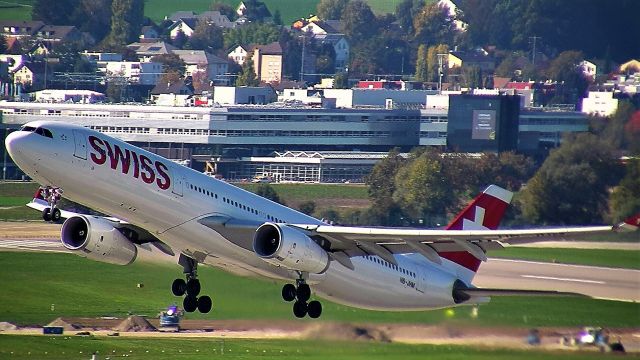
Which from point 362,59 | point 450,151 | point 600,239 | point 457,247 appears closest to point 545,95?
point 450,151

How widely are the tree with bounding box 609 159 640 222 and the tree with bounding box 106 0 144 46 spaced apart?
8504cm

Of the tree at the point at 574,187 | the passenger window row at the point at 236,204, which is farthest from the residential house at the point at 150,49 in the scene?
the passenger window row at the point at 236,204

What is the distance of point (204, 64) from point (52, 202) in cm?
10420

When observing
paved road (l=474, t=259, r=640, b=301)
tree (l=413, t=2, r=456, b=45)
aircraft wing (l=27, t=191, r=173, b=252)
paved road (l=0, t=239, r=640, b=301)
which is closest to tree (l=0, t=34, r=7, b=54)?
tree (l=413, t=2, r=456, b=45)

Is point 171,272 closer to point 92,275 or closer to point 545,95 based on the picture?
point 92,275

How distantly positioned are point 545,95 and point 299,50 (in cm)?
4063

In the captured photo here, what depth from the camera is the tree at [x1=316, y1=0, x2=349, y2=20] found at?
519ft

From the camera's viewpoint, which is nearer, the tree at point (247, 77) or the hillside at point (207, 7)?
the tree at point (247, 77)

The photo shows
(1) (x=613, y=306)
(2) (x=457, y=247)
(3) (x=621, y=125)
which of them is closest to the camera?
(2) (x=457, y=247)

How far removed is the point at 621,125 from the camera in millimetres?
78812

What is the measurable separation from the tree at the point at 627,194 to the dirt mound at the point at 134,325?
78.8 ft

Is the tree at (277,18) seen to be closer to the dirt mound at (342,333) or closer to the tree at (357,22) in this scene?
the tree at (357,22)

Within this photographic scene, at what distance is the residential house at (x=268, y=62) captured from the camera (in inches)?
5689

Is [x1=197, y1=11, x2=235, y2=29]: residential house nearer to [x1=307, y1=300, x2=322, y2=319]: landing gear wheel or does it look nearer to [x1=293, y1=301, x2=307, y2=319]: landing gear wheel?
[x1=307, y1=300, x2=322, y2=319]: landing gear wheel
